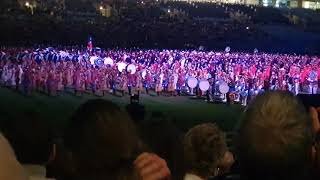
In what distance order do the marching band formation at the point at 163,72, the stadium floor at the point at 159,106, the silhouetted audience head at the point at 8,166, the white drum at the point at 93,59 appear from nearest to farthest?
the silhouetted audience head at the point at 8,166 < the stadium floor at the point at 159,106 < the marching band formation at the point at 163,72 < the white drum at the point at 93,59

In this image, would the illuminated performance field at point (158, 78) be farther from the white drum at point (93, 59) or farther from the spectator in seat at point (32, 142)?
the spectator in seat at point (32, 142)

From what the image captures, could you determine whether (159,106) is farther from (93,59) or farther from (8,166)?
(8,166)

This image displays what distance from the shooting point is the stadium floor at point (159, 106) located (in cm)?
1166

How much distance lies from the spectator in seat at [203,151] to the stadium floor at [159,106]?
896 centimetres

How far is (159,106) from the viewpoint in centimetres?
1296

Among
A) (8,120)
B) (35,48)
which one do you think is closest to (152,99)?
(35,48)

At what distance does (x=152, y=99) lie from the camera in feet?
44.2

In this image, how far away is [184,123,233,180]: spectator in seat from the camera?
2047 mm

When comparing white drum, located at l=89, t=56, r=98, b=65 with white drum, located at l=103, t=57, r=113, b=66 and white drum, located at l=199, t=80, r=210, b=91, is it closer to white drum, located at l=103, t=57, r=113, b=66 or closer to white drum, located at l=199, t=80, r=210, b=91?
white drum, located at l=103, t=57, r=113, b=66

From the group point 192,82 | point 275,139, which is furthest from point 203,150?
point 192,82

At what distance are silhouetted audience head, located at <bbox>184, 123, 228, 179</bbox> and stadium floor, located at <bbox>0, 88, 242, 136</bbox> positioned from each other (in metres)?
8.97

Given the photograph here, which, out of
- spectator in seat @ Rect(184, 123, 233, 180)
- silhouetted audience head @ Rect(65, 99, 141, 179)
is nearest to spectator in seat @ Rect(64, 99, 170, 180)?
silhouetted audience head @ Rect(65, 99, 141, 179)

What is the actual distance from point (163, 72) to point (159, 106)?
1.43m

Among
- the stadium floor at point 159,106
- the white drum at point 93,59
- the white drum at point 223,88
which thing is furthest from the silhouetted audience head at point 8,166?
the white drum at point 223,88
